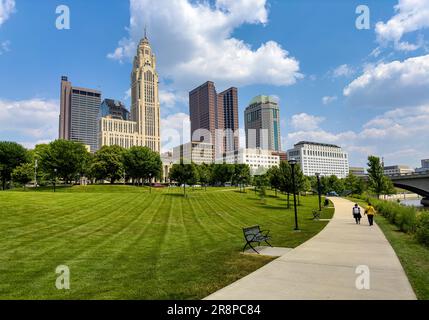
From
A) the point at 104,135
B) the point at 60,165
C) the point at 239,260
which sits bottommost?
the point at 239,260

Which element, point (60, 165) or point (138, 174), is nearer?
point (60, 165)

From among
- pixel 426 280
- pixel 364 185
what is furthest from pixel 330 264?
pixel 364 185

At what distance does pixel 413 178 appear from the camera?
7031cm

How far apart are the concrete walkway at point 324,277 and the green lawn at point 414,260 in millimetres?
201

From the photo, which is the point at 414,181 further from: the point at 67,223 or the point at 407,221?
the point at 67,223

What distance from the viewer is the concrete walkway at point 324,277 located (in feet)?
21.9

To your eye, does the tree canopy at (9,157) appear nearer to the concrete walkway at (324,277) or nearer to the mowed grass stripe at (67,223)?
the mowed grass stripe at (67,223)

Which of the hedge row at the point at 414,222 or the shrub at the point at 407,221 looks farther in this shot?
the shrub at the point at 407,221

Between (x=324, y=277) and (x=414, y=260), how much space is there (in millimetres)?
4380

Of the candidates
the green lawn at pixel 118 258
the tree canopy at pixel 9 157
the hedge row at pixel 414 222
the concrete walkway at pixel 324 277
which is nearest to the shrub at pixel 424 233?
the hedge row at pixel 414 222

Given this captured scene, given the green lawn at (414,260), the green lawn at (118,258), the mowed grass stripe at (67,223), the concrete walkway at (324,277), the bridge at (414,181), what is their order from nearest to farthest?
1. the concrete walkway at (324,277)
2. the green lawn at (414,260)
3. the green lawn at (118,258)
4. the mowed grass stripe at (67,223)
5. the bridge at (414,181)

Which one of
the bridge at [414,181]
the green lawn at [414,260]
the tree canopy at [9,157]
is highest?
the tree canopy at [9,157]
